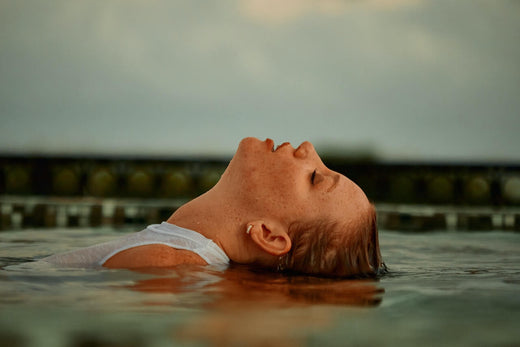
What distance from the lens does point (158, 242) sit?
216 centimetres

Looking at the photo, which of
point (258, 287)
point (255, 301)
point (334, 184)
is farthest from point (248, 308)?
point (334, 184)

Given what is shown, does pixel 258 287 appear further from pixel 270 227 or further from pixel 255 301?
pixel 270 227

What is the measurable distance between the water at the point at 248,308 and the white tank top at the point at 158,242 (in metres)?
0.10

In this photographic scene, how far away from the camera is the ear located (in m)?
2.12

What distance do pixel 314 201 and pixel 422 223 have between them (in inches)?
167

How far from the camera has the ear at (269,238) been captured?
83.7 inches

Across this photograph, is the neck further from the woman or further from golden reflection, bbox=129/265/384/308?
golden reflection, bbox=129/265/384/308

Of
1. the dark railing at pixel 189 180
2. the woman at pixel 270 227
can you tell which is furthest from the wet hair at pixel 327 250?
the dark railing at pixel 189 180

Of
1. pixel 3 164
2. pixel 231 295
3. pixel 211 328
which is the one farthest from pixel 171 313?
pixel 3 164

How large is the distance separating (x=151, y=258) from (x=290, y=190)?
0.55 m

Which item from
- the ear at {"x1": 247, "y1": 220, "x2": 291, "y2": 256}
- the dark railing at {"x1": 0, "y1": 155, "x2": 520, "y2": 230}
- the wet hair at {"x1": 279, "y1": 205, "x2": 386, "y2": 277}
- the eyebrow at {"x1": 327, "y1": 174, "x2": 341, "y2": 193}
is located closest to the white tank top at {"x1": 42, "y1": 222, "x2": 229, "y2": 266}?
the ear at {"x1": 247, "y1": 220, "x2": 291, "y2": 256}

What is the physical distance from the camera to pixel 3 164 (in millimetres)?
8422

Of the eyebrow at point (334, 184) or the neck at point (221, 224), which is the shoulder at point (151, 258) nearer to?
the neck at point (221, 224)

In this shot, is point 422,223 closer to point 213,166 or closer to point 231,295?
point 213,166
